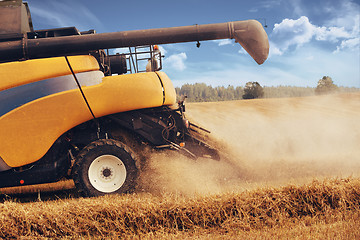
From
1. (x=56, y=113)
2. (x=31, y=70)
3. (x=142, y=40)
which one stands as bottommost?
(x=56, y=113)

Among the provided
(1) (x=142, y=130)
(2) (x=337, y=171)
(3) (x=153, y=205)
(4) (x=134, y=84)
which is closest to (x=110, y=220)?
(3) (x=153, y=205)

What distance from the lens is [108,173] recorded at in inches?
185

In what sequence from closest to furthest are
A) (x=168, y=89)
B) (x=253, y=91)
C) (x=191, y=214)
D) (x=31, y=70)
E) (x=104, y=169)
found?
(x=191, y=214), (x=31, y=70), (x=104, y=169), (x=168, y=89), (x=253, y=91)

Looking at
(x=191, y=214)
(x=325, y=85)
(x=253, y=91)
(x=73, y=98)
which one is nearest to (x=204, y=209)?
(x=191, y=214)

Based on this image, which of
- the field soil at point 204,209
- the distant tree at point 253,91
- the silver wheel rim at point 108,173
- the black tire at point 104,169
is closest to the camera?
the field soil at point 204,209

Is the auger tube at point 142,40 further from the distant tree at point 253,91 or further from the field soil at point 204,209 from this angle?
the distant tree at point 253,91

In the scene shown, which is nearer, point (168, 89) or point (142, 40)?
point (142, 40)

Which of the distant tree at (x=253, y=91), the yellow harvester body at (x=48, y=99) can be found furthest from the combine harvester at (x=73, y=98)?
the distant tree at (x=253, y=91)

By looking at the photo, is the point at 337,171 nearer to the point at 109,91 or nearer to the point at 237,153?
the point at 237,153

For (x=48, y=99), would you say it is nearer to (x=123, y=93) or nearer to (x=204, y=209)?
(x=123, y=93)

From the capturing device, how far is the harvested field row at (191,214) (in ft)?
11.9

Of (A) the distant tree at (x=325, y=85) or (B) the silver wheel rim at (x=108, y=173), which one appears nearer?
(B) the silver wheel rim at (x=108, y=173)

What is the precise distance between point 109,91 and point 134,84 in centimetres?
44

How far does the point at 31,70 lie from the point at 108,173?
6.86 feet
